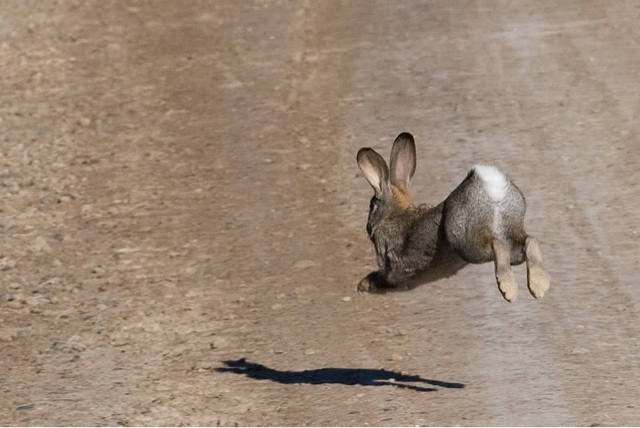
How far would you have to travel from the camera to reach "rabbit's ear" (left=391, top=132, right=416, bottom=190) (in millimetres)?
8042

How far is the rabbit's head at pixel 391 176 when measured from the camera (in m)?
8.09

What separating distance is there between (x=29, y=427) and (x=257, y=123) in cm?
616

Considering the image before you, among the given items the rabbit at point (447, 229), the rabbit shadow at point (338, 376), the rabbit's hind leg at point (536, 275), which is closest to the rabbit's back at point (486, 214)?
the rabbit at point (447, 229)

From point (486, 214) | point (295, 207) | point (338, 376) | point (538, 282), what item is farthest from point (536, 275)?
point (295, 207)

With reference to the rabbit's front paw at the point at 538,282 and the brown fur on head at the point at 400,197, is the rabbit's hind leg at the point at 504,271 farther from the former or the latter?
the brown fur on head at the point at 400,197

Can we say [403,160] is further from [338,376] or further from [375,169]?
[338,376]

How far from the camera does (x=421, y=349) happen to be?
8.68m

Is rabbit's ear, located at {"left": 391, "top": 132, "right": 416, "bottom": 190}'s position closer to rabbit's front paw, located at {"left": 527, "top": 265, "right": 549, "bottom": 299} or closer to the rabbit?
the rabbit

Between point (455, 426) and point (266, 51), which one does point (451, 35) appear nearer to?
point (266, 51)

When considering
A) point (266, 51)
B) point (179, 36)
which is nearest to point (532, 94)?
point (266, 51)

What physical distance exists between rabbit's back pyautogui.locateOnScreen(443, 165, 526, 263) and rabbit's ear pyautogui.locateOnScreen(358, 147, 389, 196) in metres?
0.79

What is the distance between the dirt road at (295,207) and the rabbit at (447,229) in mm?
704

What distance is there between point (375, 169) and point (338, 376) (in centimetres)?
119

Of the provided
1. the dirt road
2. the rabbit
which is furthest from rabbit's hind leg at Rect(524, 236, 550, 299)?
the dirt road
